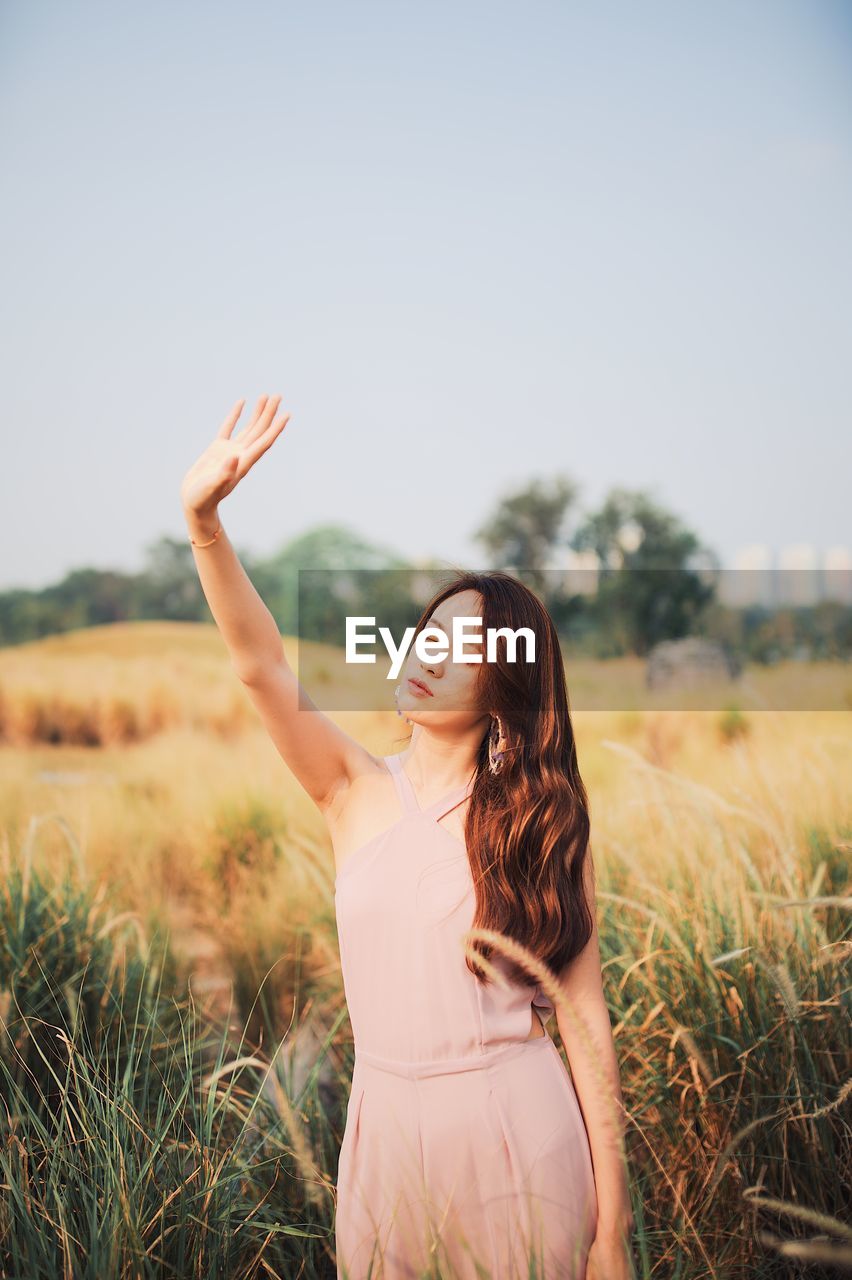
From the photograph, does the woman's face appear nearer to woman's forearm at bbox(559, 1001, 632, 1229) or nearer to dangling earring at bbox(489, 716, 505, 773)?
dangling earring at bbox(489, 716, 505, 773)

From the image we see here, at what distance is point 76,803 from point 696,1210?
4669 millimetres

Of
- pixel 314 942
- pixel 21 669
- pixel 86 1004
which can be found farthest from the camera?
pixel 21 669

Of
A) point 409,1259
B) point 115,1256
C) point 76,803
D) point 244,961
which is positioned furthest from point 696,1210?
point 76,803

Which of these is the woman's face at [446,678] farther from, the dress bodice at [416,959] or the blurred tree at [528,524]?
the blurred tree at [528,524]

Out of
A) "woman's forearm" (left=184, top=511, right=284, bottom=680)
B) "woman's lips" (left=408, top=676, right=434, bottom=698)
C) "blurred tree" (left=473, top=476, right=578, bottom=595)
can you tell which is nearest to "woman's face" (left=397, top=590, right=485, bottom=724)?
"woman's lips" (left=408, top=676, right=434, bottom=698)

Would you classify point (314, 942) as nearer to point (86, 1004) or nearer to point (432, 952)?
point (86, 1004)

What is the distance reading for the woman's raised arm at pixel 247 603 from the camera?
1.61m

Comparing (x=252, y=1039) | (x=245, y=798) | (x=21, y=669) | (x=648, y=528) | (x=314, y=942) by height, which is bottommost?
(x=252, y=1039)

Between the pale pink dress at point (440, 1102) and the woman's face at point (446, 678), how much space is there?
0.72 ft

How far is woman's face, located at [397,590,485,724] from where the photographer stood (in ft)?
5.99

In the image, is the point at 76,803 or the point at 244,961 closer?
the point at 244,961

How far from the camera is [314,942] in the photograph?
398 cm

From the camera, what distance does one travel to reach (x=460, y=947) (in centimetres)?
171

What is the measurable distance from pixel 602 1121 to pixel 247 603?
A: 1.04m
